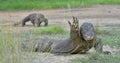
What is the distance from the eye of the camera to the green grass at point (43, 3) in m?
28.2

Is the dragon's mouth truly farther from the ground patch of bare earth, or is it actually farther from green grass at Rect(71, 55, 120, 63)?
the ground patch of bare earth

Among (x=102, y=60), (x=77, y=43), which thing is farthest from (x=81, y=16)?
(x=102, y=60)

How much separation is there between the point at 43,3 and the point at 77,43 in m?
20.3

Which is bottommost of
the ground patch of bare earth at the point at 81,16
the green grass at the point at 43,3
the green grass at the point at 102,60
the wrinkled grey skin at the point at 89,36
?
the green grass at the point at 43,3

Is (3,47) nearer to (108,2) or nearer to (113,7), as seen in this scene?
(113,7)

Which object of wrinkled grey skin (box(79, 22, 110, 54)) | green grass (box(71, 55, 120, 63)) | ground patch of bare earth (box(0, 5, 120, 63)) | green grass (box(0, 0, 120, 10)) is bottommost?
green grass (box(0, 0, 120, 10))

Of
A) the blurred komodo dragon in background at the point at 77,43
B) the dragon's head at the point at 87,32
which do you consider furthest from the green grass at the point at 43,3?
the dragon's head at the point at 87,32

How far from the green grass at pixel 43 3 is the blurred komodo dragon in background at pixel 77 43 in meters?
17.2

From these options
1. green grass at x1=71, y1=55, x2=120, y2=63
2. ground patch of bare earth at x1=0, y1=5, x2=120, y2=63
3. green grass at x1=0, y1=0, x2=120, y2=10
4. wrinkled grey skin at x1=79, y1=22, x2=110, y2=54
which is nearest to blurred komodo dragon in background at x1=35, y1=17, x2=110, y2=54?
wrinkled grey skin at x1=79, y1=22, x2=110, y2=54

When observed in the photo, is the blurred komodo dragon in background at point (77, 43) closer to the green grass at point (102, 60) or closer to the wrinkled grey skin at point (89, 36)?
the wrinkled grey skin at point (89, 36)

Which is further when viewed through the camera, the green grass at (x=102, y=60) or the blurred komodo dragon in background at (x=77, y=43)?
the blurred komodo dragon in background at (x=77, y=43)

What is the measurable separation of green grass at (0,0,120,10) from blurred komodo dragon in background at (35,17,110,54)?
1722 cm

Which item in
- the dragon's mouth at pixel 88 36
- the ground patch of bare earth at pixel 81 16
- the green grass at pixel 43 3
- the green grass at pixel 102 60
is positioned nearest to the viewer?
the green grass at pixel 102 60

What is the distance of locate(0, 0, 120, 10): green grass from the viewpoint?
28.2m
